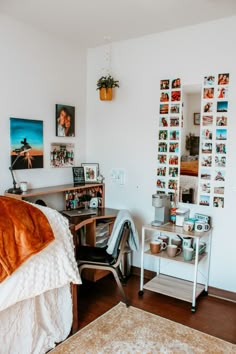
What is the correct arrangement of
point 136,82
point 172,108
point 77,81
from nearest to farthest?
point 172,108
point 136,82
point 77,81

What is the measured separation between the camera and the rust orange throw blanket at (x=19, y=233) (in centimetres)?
185

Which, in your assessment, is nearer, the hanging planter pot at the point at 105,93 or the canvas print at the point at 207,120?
the canvas print at the point at 207,120

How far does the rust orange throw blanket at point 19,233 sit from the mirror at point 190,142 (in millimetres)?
1539

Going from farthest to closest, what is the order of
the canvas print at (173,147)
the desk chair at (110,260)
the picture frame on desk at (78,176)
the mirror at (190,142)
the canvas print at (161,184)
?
the picture frame on desk at (78,176), the canvas print at (161,184), the canvas print at (173,147), the mirror at (190,142), the desk chair at (110,260)

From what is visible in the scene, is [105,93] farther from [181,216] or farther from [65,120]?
[181,216]

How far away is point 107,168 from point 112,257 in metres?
1.23

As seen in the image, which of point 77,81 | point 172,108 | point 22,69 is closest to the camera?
point 22,69

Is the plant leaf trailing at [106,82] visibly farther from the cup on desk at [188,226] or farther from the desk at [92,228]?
the cup on desk at [188,226]

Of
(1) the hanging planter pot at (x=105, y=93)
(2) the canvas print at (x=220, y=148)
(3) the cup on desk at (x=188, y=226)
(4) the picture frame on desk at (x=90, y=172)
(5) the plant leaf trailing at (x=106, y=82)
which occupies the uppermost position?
(5) the plant leaf trailing at (x=106, y=82)

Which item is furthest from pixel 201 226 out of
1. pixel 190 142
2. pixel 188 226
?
pixel 190 142

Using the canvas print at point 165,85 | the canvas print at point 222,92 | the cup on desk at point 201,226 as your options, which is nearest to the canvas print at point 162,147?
the canvas print at point 165,85

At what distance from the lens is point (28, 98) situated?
3.05m

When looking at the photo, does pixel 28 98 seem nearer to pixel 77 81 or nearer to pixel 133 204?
pixel 77 81

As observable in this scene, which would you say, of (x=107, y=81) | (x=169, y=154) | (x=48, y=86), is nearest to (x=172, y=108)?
(x=169, y=154)
